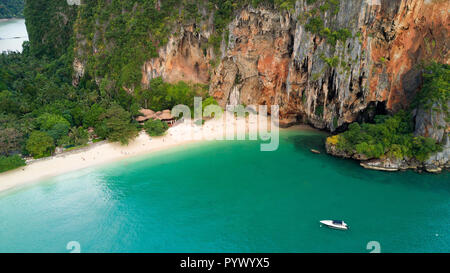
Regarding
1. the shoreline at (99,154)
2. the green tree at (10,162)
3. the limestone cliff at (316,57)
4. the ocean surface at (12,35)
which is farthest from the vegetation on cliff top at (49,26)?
the green tree at (10,162)

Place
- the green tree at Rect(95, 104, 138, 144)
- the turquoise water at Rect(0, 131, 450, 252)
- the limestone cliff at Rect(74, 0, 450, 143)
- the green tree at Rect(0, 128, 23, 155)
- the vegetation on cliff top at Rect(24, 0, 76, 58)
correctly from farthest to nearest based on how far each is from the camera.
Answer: the vegetation on cliff top at Rect(24, 0, 76, 58) < the green tree at Rect(95, 104, 138, 144) < the green tree at Rect(0, 128, 23, 155) < the limestone cliff at Rect(74, 0, 450, 143) < the turquoise water at Rect(0, 131, 450, 252)

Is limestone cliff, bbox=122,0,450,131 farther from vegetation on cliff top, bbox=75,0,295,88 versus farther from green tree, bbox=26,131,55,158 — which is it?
green tree, bbox=26,131,55,158

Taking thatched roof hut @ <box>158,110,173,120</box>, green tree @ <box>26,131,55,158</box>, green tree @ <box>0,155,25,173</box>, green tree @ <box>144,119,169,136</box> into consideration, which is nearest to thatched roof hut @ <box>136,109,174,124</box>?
thatched roof hut @ <box>158,110,173,120</box>

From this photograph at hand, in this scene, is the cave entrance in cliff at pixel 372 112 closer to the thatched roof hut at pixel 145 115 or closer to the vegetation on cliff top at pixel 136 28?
the vegetation on cliff top at pixel 136 28

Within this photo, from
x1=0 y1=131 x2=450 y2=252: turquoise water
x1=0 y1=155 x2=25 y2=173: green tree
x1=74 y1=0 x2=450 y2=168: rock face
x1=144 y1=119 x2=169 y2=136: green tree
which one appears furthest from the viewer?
x1=144 y1=119 x2=169 y2=136: green tree

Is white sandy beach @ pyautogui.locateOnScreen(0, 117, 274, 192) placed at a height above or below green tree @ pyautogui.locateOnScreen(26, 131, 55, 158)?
below

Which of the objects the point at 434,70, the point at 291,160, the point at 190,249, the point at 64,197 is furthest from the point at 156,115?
the point at 434,70
